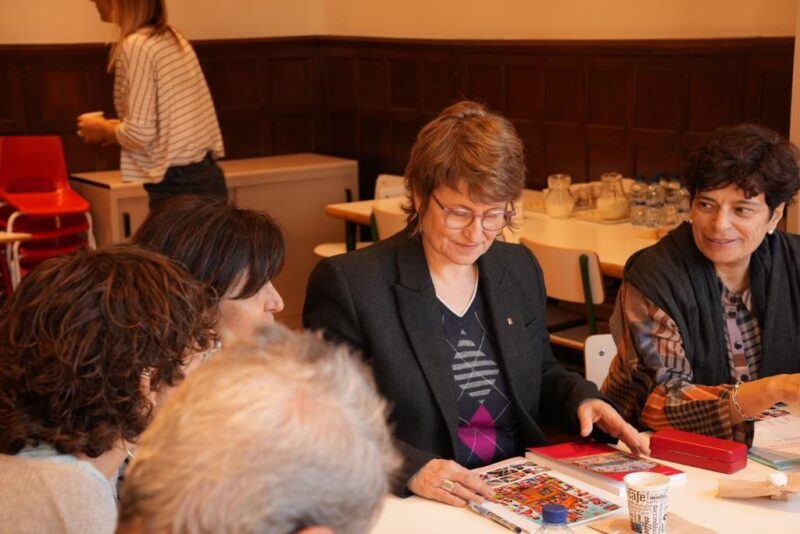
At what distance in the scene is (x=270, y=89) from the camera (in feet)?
26.7

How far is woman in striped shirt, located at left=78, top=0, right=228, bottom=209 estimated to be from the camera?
17.1 ft

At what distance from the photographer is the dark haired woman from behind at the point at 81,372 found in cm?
177

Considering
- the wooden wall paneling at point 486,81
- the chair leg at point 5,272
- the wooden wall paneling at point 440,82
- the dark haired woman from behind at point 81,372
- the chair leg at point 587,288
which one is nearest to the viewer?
the dark haired woman from behind at point 81,372

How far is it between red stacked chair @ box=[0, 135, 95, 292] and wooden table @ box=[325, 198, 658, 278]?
6.31 ft

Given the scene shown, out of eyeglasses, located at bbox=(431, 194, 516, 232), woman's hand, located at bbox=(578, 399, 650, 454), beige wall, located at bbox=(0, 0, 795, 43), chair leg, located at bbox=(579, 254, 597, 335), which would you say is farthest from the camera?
beige wall, located at bbox=(0, 0, 795, 43)

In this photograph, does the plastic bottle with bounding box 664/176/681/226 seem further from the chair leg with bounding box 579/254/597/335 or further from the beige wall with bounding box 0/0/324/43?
the beige wall with bounding box 0/0/324/43

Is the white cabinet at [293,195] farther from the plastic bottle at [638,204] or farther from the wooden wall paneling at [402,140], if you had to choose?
the plastic bottle at [638,204]

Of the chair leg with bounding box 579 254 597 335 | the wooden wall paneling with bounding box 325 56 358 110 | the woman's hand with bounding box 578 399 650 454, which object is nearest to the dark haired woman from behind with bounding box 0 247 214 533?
the woman's hand with bounding box 578 399 650 454

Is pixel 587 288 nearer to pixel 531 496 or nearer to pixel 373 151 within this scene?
pixel 531 496

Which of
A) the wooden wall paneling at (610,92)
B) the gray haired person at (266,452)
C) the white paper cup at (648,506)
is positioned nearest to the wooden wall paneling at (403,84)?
the wooden wall paneling at (610,92)

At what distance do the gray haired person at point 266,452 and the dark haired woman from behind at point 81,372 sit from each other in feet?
2.23

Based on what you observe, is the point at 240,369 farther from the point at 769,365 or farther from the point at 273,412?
the point at 769,365

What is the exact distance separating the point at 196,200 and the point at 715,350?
1.43m

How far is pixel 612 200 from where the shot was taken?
5.45 metres
